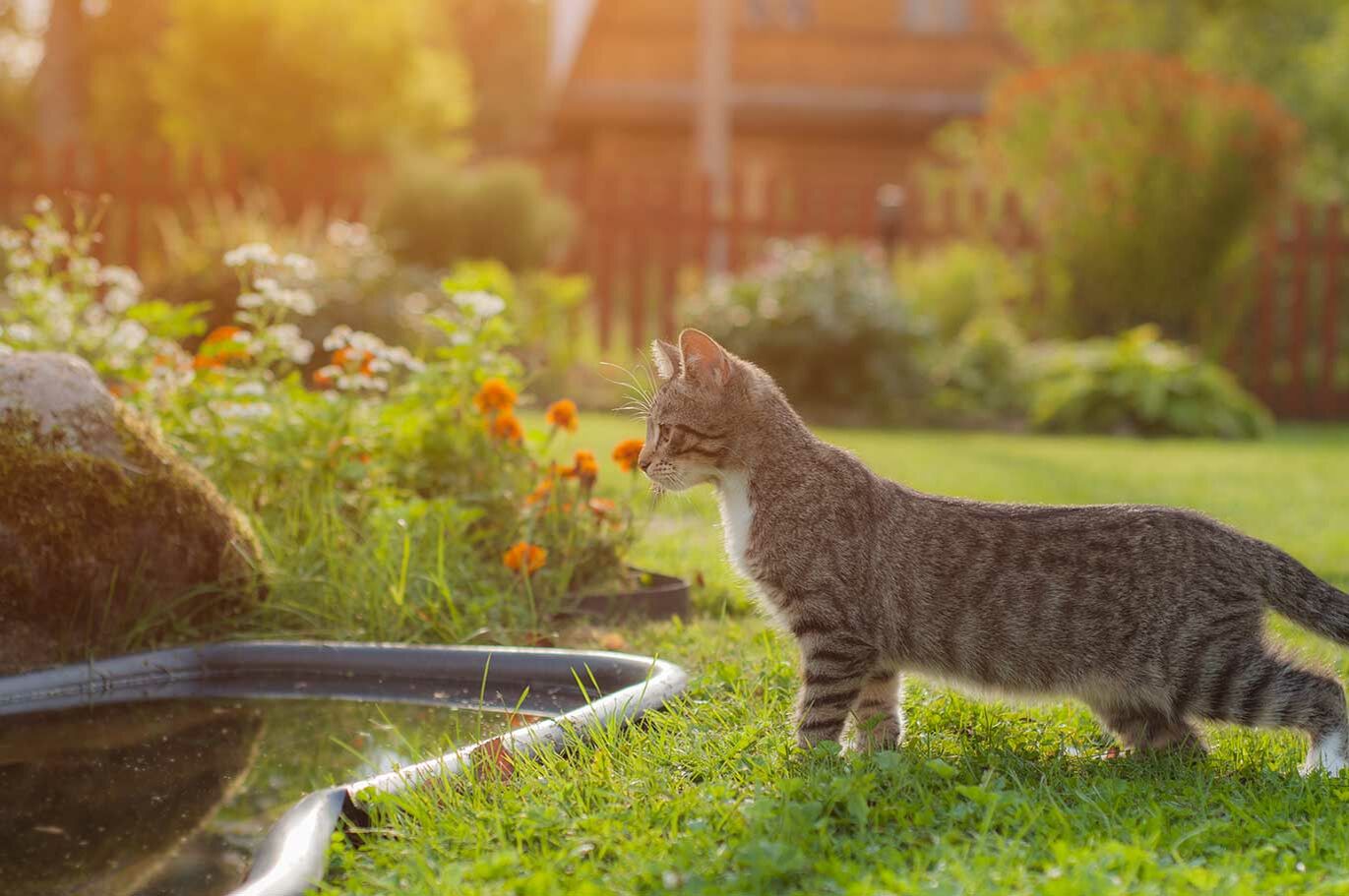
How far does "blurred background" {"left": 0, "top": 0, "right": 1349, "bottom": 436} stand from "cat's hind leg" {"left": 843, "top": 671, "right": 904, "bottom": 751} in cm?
257

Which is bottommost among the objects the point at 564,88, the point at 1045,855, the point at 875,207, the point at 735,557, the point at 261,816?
the point at 261,816

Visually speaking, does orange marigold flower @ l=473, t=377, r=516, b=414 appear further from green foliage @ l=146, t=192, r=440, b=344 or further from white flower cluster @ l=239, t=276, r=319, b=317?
green foliage @ l=146, t=192, r=440, b=344

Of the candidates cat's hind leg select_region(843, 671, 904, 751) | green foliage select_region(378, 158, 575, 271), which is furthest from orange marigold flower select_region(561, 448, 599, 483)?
green foliage select_region(378, 158, 575, 271)

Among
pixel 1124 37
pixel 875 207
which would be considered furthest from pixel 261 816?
pixel 1124 37

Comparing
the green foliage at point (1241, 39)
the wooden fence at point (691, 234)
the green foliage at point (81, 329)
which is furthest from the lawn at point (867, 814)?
the green foliage at point (1241, 39)

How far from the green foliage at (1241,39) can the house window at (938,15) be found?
368cm

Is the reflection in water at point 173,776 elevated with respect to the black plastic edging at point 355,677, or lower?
lower

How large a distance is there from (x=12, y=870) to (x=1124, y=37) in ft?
76.2

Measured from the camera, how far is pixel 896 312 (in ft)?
41.9

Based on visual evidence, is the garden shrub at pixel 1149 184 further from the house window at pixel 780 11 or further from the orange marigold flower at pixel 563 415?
the house window at pixel 780 11

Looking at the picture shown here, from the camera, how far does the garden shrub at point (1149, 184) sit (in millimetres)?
14531

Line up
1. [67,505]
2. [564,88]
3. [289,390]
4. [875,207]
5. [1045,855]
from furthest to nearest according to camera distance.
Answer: [564,88] < [875,207] < [289,390] < [67,505] < [1045,855]

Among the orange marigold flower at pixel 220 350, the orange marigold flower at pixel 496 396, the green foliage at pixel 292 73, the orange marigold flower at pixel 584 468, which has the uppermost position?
the green foliage at pixel 292 73

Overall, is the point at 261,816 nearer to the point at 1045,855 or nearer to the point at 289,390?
the point at 1045,855
